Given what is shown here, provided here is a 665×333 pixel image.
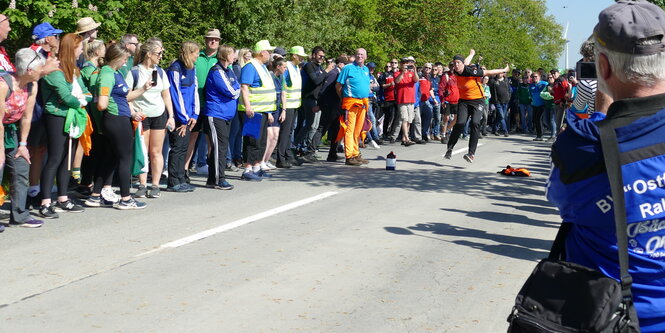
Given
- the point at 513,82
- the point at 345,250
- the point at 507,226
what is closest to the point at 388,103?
the point at 513,82

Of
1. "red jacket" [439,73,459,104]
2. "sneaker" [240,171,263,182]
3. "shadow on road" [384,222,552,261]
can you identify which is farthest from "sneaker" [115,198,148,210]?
"red jacket" [439,73,459,104]

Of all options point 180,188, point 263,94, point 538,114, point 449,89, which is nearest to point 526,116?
point 538,114

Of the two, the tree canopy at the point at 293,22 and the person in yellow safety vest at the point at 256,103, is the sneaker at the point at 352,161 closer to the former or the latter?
the person in yellow safety vest at the point at 256,103

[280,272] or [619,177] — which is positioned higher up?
[619,177]

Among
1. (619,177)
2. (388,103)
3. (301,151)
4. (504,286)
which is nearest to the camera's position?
(619,177)

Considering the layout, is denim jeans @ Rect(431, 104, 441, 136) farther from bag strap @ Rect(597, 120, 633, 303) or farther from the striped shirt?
bag strap @ Rect(597, 120, 633, 303)

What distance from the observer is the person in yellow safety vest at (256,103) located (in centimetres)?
1355

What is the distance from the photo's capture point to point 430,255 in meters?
8.27

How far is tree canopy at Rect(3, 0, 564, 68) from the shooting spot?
64.0 ft

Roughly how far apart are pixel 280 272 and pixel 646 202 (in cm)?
496

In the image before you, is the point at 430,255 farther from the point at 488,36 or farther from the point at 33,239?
the point at 488,36

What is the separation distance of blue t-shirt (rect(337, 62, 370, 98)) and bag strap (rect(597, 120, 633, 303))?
1403 cm

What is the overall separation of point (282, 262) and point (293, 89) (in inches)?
318

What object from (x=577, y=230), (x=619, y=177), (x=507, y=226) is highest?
(x=619, y=177)
